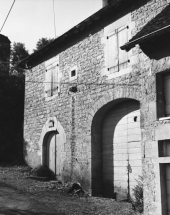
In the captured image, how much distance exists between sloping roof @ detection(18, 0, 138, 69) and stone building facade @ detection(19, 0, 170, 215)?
0.03 meters

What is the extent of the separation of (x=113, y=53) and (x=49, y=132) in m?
4.18

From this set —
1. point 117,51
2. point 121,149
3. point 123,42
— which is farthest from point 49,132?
point 123,42

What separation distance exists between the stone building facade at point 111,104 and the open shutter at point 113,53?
3 centimetres

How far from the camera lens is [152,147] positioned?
18.0ft

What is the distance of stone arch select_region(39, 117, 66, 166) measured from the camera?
983 cm

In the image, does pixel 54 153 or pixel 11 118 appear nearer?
pixel 54 153

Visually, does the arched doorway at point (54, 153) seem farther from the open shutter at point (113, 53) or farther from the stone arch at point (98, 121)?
the open shutter at point (113, 53)

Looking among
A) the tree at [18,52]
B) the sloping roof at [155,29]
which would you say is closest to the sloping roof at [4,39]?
the tree at [18,52]

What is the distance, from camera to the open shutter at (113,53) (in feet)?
26.6

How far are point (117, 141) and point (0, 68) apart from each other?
31.3ft

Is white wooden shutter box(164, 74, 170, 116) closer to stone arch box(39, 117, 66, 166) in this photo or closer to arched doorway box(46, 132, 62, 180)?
stone arch box(39, 117, 66, 166)

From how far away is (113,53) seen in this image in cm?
823

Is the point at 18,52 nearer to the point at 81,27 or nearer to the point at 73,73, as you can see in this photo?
the point at 73,73

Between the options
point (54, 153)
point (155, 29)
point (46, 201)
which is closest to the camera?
point (155, 29)
